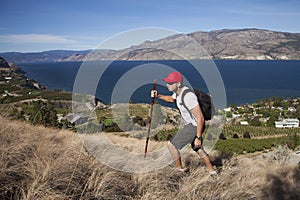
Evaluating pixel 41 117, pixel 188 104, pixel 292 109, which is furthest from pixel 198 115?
pixel 292 109

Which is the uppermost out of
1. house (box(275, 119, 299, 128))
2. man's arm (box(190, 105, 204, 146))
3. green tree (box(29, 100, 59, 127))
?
man's arm (box(190, 105, 204, 146))

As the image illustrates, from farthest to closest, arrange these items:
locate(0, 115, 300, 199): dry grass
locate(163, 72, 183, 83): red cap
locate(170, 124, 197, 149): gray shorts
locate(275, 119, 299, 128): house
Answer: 1. locate(275, 119, 299, 128): house
2. locate(170, 124, 197, 149): gray shorts
3. locate(163, 72, 183, 83): red cap
4. locate(0, 115, 300, 199): dry grass

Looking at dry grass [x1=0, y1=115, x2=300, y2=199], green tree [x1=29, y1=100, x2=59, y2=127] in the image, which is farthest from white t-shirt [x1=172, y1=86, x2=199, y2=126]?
green tree [x1=29, y1=100, x2=59, y2=127]

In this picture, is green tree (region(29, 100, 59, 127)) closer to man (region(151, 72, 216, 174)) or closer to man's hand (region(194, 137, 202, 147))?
man (region(151, 72, 216, 174))

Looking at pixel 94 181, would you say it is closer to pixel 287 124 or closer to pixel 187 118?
pixel 187 118

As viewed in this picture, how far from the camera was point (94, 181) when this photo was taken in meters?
3.37

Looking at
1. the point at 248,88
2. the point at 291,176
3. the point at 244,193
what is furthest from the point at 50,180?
the point at 248,88

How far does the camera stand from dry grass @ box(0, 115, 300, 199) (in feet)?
9.91

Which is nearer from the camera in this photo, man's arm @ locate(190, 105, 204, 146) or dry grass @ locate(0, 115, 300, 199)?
dry grass @ locate(0, 115, 300, 199)

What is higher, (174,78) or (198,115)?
(174,78)

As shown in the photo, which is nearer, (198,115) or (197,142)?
(198,115)

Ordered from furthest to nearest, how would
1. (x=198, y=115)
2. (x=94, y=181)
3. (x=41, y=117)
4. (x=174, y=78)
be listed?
(x=41, y=117), (x=174, y=78), (x=198, y=115), (x=94, y=181)

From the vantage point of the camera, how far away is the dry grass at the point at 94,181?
3020mm

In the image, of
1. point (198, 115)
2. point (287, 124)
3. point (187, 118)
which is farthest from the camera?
point (287, 124)
